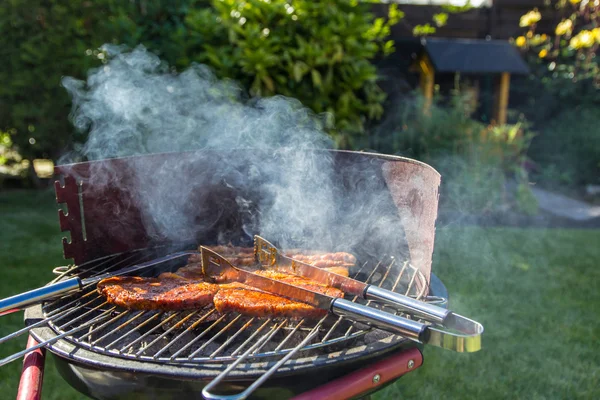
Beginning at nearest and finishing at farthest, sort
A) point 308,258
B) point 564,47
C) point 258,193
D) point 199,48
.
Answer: point 308,258 → point 258,193 → point 199,48 → point 564,47

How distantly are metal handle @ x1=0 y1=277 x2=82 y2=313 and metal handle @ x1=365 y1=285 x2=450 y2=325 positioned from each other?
1125 mm

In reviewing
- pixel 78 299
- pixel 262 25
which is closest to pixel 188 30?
pixel 262 25

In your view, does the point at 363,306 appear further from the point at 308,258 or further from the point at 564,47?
the point at 564,47

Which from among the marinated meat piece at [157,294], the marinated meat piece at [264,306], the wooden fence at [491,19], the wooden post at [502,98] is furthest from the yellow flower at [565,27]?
the marinated meat piece at [157,294]

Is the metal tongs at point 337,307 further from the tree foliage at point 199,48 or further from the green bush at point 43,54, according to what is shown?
the green bush at point 43,54

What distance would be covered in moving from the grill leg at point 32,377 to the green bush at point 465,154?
474 cm

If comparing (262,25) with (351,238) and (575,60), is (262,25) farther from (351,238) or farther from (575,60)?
(575,60)

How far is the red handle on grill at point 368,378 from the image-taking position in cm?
148

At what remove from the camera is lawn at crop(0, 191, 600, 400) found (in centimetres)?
305

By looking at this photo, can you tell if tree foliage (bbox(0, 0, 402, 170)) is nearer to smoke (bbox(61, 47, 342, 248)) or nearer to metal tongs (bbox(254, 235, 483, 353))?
smoke (bbox(61, 47, 342, 248))

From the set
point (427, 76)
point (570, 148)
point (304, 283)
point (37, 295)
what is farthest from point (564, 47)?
point (37, 295)

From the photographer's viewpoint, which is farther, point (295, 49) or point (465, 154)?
point (465, 154)

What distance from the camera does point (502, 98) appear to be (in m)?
7.44

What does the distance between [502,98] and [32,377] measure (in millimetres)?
7300
